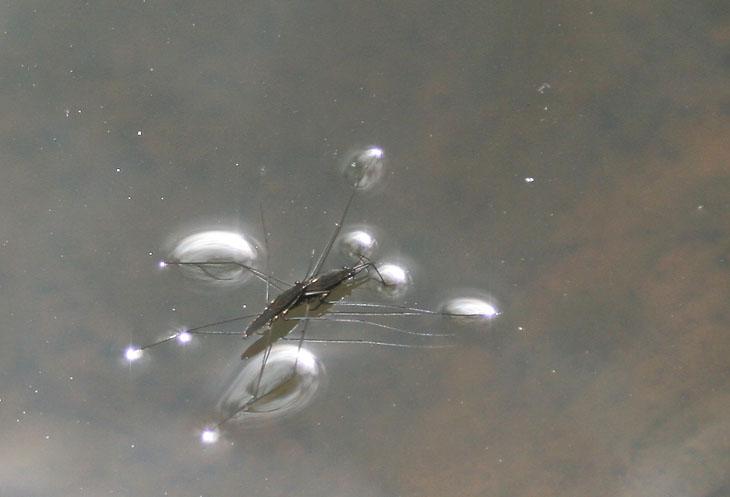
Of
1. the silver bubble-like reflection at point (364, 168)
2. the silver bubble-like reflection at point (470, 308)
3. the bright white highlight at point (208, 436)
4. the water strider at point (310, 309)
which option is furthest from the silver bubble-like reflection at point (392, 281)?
the bright white highlight at point (208, 436)

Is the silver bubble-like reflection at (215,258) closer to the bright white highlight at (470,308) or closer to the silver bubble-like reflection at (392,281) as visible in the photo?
the silver bubble-like reflection at (392,281)

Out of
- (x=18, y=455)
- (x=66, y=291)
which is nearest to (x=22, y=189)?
(x=66, y=291)

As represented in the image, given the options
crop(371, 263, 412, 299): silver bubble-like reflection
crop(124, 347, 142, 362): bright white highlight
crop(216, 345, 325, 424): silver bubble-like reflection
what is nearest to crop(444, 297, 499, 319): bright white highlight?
crop(371, 263, 412, 299): silver bubble-like reflection

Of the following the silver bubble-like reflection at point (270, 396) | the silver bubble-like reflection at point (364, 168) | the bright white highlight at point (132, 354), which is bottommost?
the silver bubble-like reflection at point (270, 396)

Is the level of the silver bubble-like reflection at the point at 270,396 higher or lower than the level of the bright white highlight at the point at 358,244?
lower

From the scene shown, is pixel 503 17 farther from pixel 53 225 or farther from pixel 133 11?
pixel 53 225

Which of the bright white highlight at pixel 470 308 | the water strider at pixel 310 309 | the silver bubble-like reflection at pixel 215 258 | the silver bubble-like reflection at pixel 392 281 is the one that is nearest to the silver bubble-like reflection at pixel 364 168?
the water strider at pixel 310 309
